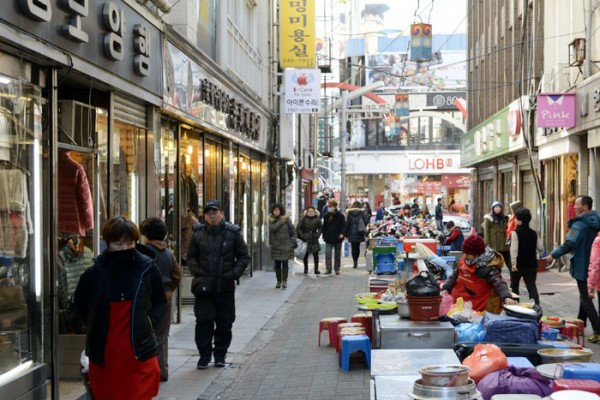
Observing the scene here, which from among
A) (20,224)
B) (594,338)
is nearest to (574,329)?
(594,338)

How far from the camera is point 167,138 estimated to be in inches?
482

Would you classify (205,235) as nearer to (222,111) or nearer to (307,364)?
(307,364)

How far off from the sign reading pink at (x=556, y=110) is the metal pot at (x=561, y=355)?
1277 cm

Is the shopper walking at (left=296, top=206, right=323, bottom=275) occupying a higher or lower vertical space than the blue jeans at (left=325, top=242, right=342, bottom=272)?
higher

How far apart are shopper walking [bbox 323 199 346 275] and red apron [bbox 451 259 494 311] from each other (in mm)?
12206

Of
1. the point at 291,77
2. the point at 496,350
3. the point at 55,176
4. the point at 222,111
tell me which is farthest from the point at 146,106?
the point at 291,77

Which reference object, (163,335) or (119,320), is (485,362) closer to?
(119,320)

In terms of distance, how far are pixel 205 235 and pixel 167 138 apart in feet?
11.7

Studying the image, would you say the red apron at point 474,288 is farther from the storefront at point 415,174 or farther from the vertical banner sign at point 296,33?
the storefront at point 415,174

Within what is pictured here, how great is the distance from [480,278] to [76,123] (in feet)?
14.6

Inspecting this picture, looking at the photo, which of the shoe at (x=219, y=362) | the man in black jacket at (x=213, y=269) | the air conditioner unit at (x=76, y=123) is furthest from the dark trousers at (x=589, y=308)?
the air conditioner unit at (x=76, y=123)

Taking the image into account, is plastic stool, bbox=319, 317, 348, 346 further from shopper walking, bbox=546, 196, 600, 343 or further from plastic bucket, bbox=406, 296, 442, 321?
shopper walking, bbox=546, 196, 600, 343

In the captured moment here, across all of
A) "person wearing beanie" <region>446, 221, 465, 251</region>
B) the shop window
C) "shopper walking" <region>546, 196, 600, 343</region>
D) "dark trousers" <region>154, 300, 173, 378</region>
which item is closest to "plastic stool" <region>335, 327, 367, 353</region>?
"dark trousers" <region>154, 300, 173, 378</region>

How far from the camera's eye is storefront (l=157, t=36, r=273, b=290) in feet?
39.1
